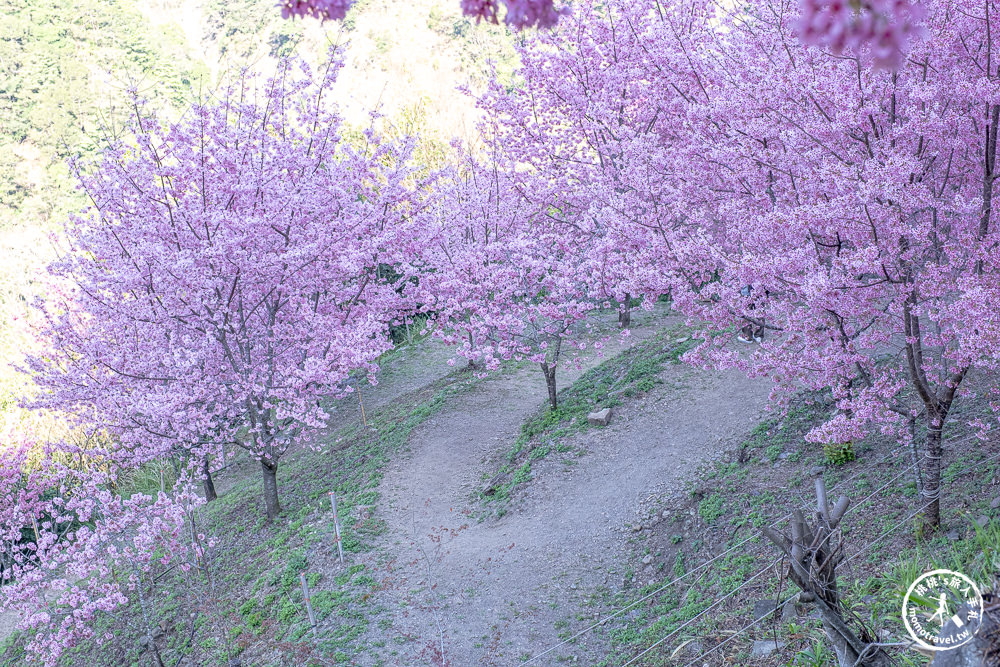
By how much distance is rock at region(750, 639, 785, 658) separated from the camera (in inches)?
181

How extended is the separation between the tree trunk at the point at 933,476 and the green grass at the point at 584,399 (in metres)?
5.40

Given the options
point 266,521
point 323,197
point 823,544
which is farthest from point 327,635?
point 323,197

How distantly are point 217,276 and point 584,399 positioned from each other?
233 inches

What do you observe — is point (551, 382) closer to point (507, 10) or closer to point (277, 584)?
point (277, 584)

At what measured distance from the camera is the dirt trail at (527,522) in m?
6.78

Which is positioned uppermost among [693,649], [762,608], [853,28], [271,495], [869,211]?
[853,28]

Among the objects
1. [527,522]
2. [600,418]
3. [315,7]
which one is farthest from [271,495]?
[315,7]

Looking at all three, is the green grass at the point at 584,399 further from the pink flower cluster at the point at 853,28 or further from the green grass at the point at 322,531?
the pink flower cluster at the point at 853,28

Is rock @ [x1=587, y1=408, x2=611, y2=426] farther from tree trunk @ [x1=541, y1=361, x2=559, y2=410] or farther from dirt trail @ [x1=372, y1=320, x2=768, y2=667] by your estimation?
tree trunk @ [x1=541, y1=361, x2=559, y2=410]

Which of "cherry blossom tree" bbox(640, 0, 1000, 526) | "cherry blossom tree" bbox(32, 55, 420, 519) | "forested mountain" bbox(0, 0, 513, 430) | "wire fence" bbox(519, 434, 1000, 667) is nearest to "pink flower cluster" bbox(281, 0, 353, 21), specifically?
"cherry blossom tree" bbox(640, 0, 1000, 526)

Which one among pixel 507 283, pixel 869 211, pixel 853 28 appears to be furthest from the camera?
pixel 507 283

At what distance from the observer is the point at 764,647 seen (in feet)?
15.3

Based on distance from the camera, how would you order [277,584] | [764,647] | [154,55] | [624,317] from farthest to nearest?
1. [154,55]
2. [624,317]
3. [277,584]
4. [764,647]

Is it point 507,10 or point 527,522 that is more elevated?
point 507,10
